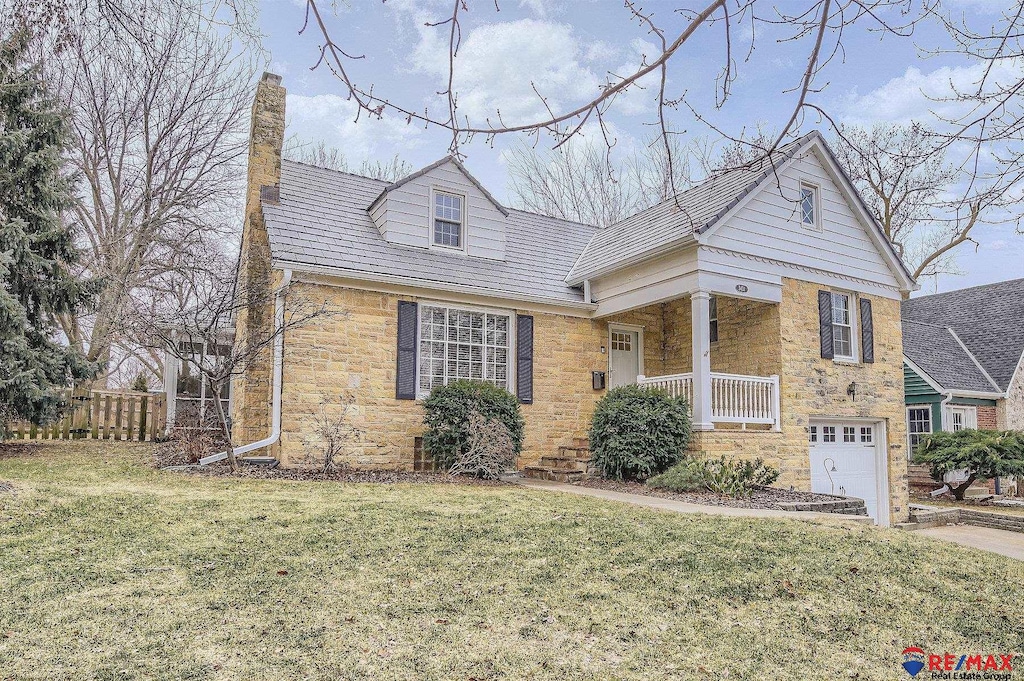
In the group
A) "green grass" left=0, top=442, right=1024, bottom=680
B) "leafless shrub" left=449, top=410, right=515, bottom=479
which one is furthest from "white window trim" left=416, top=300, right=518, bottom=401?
"green grass" left=0, top=442, right=1024, bottom=680

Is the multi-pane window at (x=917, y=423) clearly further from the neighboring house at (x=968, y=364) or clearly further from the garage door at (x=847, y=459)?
the garage door at (x=847, y=459)

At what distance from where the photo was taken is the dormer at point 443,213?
13.3 metres

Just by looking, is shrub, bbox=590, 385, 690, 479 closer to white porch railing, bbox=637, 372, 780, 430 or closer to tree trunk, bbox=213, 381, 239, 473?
white porch railing, bbox=637, 372, 780, 430

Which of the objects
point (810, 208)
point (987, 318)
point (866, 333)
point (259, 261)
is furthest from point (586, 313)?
point (987, 318)

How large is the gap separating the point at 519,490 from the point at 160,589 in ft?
18.7

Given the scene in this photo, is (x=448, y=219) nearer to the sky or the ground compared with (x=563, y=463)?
nearer to the sky

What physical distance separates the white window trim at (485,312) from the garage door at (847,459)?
19.4ft

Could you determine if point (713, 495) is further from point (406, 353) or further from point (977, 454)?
point (977, 454)

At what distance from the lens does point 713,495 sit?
34.1 feet

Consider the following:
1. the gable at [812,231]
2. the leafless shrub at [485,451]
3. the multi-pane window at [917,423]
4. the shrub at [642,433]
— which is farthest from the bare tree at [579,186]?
the leafless shrub at [485,451]

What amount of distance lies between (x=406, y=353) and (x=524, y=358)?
7.81 feet

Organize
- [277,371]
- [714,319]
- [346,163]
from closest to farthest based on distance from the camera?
[277,371] < [714,319] < [346,163]

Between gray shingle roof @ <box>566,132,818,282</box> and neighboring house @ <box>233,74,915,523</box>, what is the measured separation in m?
0.07

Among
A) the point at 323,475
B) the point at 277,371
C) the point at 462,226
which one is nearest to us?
the point at 323,475
